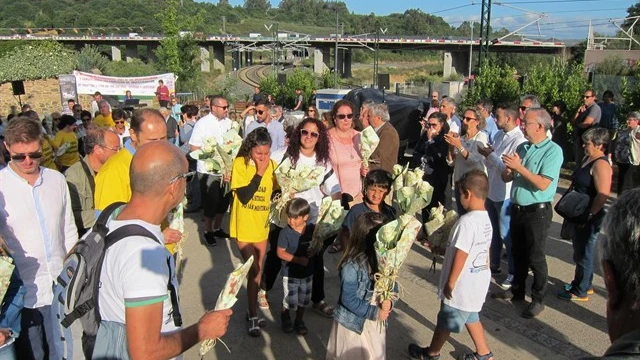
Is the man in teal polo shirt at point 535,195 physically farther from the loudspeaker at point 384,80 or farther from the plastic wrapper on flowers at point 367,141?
the loudspeaker at point 384,80

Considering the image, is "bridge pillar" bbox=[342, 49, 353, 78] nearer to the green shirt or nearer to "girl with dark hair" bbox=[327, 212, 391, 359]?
the green shirt

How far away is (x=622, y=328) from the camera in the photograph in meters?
1.49

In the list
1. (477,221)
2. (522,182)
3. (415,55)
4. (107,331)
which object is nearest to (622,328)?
(107,331)

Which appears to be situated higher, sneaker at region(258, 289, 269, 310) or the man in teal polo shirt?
the man in teal polo shirt

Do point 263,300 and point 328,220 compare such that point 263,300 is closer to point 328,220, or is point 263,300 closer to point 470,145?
point 328,220

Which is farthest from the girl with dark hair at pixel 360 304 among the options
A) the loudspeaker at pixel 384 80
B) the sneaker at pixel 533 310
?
the loudspeaker at pixel 384 80

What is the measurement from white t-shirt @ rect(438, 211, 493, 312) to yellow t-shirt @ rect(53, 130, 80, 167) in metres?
6.10

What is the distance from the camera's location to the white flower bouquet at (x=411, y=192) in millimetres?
4703

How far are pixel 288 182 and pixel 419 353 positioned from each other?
6.62 feet

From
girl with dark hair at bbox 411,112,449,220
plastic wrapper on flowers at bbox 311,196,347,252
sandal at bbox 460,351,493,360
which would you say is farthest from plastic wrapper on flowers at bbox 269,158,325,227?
girl with dark hair at bbox 411,112,449,220

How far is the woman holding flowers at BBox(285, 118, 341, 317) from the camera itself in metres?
5.26

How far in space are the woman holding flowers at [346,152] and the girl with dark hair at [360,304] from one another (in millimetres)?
2130

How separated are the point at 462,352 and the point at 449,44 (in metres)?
81.2

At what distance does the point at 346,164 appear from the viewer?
5.76 meters
